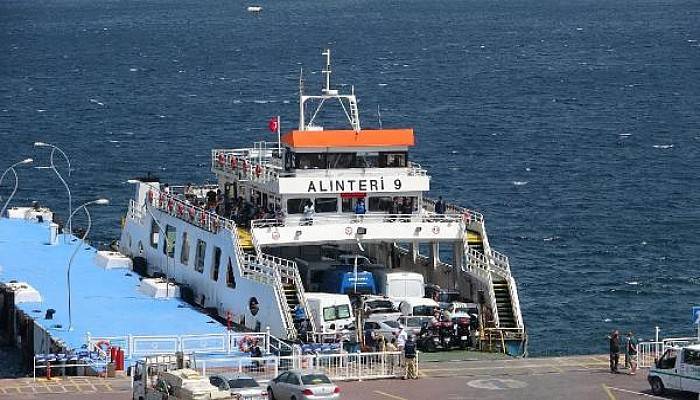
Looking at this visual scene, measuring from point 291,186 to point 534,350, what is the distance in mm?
16202

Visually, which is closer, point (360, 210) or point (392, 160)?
point (360, 210)

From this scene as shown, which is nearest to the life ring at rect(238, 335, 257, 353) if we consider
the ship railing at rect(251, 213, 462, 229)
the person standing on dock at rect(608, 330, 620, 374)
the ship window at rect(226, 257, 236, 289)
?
the ship window at rect(226, 257, 236, 289)

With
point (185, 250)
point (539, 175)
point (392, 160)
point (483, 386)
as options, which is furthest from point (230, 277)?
point (539, 175)

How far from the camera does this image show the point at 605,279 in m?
100

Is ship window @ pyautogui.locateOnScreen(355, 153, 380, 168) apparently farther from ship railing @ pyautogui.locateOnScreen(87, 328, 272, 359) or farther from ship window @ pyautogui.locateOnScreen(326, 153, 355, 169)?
ship railing @ pyautogui.locateOnScreen(87, 328, 272, 359)

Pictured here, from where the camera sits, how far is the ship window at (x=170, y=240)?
79125 millimetres

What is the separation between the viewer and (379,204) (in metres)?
74.2

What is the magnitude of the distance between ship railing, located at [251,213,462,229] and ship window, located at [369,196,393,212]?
109 cm

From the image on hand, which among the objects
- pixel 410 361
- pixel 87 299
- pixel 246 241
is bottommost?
pixel 410 361

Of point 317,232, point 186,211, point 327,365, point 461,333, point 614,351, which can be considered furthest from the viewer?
point 186,211

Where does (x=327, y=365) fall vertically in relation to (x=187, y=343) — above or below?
below

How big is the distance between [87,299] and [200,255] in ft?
16.7

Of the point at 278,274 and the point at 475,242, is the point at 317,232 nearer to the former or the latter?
the point at 278,274

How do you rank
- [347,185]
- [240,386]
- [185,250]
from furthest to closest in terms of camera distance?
1. [185,250]
2. [347,185]
3. [240,386]
